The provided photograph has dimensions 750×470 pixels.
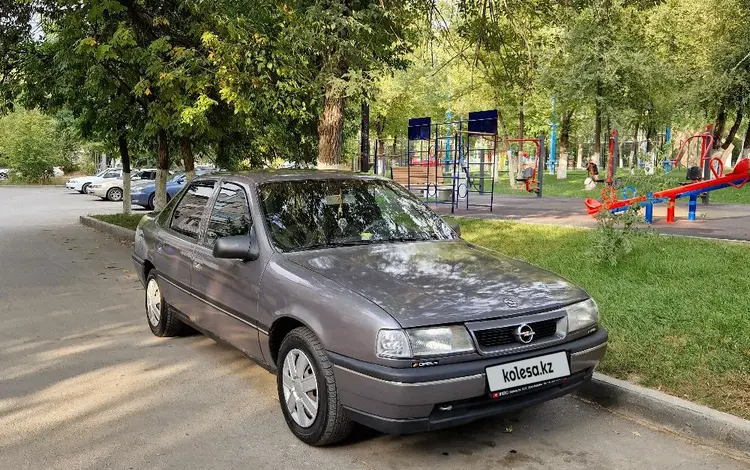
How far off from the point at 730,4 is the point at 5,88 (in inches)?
892

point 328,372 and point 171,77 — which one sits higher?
point 171,77

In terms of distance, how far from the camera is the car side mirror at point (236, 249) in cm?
409

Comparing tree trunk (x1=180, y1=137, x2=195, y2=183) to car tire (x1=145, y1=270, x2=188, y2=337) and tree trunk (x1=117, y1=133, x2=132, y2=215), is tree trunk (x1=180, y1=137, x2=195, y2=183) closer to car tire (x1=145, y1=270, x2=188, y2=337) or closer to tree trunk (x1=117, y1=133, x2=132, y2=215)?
tree trunk (x1=117, y1=133, x2=132, y2=215)

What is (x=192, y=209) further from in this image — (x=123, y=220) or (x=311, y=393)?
(x=123, y=220)

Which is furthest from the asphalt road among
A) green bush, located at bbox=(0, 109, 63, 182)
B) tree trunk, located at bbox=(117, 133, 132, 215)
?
green bush, located at bbox=(0, 109, 63, 182)

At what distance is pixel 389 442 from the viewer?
145 inches

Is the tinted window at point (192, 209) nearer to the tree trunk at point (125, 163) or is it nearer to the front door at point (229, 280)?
the front door at point (229, 280)

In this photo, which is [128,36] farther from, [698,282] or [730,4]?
[730,4]

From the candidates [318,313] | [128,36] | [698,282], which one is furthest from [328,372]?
[128,36]

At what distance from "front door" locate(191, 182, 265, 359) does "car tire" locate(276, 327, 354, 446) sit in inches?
15.6

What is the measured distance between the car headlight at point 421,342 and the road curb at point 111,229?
438 inches

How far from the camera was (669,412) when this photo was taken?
155 inches

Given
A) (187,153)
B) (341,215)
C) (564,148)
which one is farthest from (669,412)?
(564,148)

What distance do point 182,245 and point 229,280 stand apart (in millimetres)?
984
